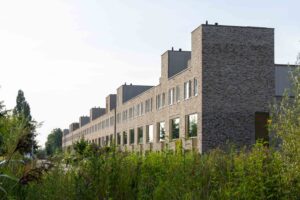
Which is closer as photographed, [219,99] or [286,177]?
[286,177]

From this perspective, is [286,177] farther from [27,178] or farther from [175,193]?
[27,178]

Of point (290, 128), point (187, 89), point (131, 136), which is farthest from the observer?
point (131, 136)

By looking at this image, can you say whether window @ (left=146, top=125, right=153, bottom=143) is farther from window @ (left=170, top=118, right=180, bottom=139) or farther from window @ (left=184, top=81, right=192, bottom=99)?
window @ (left=184, top=81, right=192, bottom=99)

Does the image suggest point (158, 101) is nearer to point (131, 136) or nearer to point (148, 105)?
point (148, 105)

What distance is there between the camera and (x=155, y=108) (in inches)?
1812

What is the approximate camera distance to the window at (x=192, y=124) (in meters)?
35.2

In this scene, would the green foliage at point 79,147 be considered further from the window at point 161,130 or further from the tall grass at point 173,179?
the window at point 161,130

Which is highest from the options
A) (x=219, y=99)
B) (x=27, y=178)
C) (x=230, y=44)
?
(x=230, y=44)

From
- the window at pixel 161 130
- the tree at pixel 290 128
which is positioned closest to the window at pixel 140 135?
the window at pixel 161 130

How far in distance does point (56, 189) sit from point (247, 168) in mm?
3260

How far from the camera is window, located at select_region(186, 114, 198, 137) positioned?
35.2 m

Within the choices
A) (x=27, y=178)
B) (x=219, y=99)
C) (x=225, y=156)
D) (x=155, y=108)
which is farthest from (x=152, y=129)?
(x=27, y=178)

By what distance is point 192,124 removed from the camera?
35.9 metres

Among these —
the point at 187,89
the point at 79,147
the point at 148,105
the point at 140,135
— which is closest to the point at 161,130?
the point at 148,105
